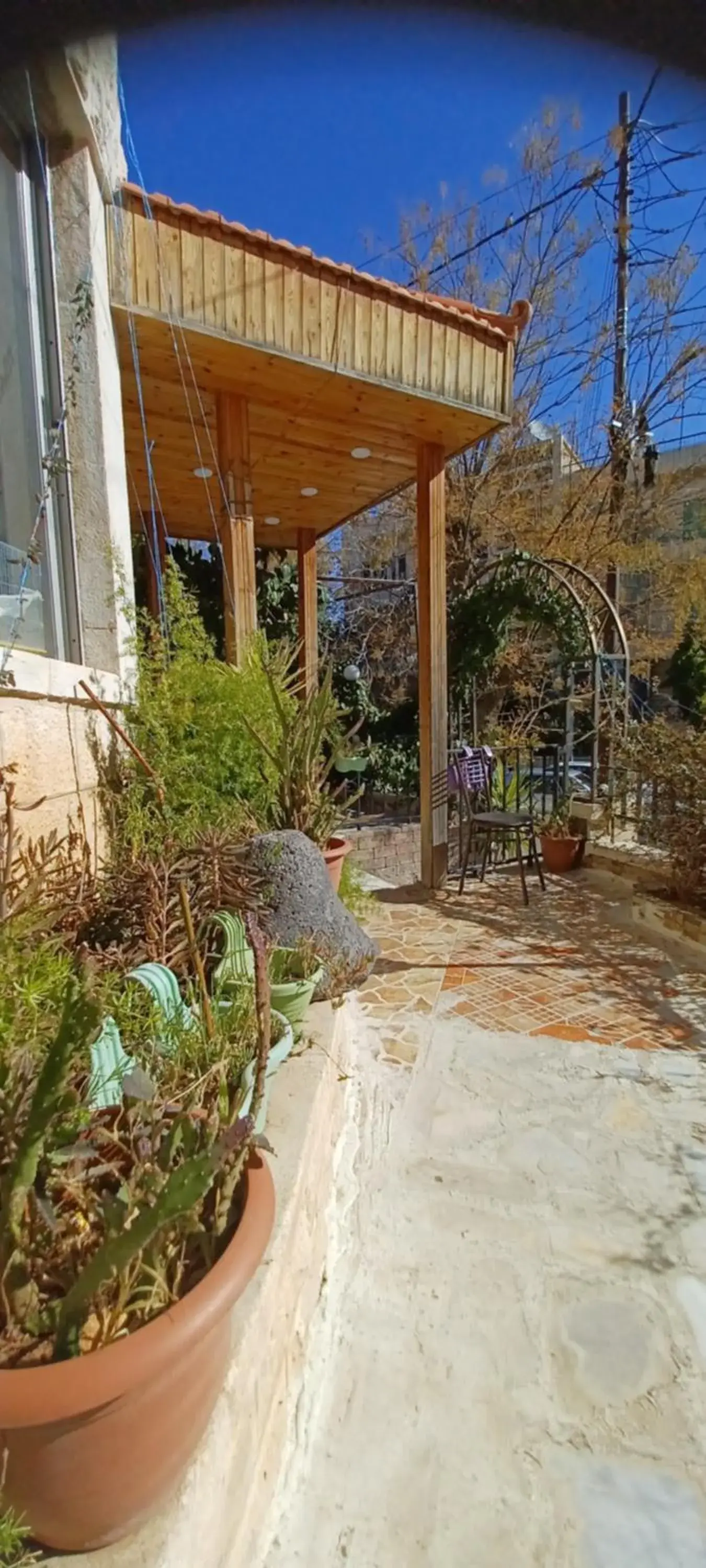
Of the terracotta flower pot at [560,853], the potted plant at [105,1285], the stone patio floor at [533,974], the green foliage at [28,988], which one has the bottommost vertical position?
the stone patio floor at [533,974]

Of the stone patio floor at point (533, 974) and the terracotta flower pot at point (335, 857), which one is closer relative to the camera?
the stone patio floor at point (533, 974)

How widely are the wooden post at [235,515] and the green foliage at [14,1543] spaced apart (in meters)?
3.69

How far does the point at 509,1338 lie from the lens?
1566 millimetres

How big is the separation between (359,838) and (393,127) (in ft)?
18.0

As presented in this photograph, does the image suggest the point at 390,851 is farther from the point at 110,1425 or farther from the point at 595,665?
the point at 110,1425

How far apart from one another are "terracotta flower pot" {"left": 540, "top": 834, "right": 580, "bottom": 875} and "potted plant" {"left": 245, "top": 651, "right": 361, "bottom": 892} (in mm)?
2930

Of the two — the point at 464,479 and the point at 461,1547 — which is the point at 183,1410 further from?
the point at 464,479

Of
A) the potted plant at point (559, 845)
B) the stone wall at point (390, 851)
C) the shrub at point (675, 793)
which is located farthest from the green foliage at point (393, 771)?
the shrub at point (675, 793)

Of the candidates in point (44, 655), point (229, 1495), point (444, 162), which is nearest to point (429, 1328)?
point (229, 1495)

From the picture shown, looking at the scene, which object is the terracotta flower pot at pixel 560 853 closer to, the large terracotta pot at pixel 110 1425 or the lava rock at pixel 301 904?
the lava rock at pixel 301 904

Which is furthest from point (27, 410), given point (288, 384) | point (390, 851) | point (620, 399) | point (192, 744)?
point (620, 399)

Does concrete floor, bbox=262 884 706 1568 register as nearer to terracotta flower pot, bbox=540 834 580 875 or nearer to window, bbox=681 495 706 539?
terracotta flower pot, bbox=540 834 580 875

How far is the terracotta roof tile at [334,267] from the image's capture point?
3199 millimetres

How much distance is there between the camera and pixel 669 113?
713 millimetres
